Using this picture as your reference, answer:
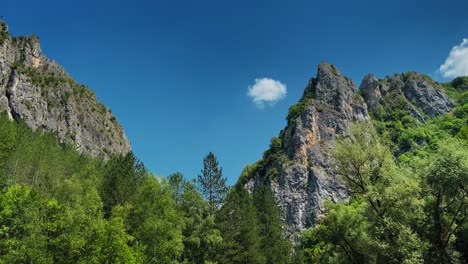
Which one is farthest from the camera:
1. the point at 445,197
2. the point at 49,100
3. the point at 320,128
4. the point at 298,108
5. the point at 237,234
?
the point at 298,108

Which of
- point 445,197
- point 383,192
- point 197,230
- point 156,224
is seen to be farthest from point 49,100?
point 445,197

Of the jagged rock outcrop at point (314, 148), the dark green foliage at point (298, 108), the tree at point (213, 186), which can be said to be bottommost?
the tree at point (213, 186)

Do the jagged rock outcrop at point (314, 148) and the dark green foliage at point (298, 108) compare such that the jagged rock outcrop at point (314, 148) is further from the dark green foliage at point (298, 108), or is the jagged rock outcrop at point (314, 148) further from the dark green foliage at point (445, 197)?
the dark green foliage at point (445, 197)

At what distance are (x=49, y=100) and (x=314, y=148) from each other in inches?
3619

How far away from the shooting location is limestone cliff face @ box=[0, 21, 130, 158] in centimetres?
11744

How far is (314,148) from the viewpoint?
120750 mm

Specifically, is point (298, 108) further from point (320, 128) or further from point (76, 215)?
point (76, 215)

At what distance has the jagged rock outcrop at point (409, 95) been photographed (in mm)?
146750

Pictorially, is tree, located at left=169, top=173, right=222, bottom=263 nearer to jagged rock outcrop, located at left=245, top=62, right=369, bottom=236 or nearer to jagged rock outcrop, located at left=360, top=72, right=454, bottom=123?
jagged rock outcrop, located at left=245, top=62, right=369, bottom=236

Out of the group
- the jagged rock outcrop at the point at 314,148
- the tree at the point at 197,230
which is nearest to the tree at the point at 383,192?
the tree at the point at 197,230

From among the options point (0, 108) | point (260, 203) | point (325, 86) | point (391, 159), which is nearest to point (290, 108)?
point (325, 86)

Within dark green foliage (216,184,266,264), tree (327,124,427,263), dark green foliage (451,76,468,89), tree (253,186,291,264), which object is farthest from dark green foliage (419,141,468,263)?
dark green foliage (451,76,468,89)

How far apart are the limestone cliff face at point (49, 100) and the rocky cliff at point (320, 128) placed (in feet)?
195

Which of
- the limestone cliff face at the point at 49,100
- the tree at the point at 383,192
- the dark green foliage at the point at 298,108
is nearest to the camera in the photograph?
the tree at the point at 383,192
